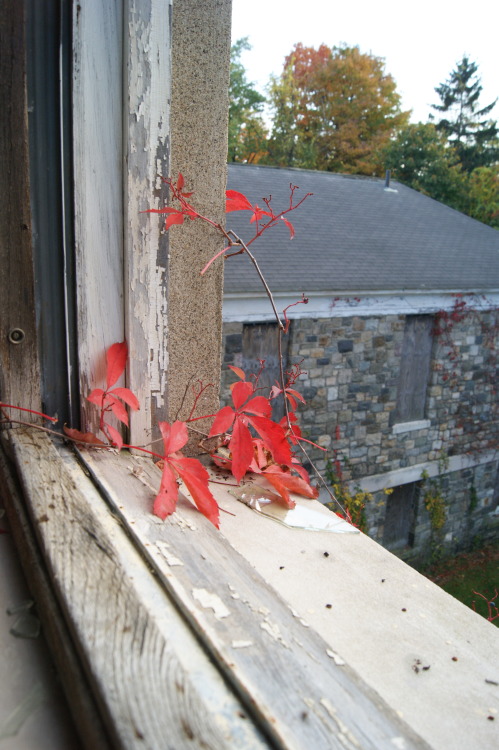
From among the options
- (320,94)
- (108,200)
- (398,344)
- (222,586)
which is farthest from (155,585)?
(320,94)

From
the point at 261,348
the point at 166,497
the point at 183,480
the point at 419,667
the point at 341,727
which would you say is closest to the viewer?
the point at 341,727

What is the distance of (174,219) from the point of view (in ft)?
4.32

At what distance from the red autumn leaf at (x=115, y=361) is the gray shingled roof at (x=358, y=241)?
575 centimetres

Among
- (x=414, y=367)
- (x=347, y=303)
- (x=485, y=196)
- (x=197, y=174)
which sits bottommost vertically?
(x=414, y=367)

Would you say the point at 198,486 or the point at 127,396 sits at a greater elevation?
the point at 127,396

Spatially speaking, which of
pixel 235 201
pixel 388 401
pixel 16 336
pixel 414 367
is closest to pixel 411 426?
pixel 388 401

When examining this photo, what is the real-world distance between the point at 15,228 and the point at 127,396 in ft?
1.32

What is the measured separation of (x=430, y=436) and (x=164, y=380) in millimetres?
8951

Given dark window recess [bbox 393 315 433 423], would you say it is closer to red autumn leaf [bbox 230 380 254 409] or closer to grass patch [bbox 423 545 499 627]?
grass patch [bbox 423 545 499 627]

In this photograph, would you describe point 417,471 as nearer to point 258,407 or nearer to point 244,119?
point 258,407

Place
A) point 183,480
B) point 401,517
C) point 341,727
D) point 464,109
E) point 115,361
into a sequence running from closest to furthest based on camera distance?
1. point 341,727
2. point 183,480
3. point 115,361
4. point 401,517
5. point 464,109

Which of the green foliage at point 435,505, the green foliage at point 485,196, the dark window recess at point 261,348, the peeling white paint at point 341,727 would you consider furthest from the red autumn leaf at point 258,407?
the green foliage at point 485,196

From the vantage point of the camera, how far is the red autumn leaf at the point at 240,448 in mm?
1268

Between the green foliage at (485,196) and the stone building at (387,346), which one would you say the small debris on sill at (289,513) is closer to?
the stone building at (387,346)
